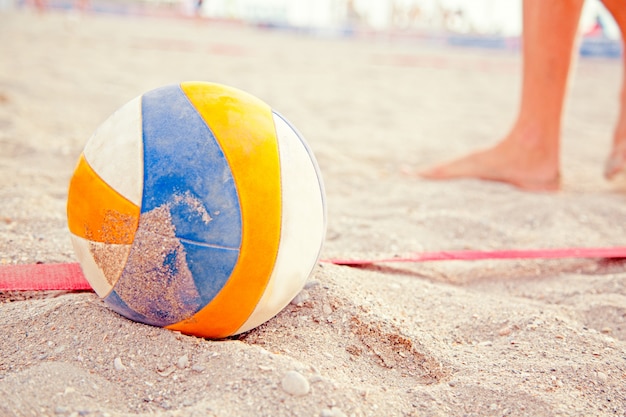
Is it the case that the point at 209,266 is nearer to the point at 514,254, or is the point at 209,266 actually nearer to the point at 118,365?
the point at 118,365

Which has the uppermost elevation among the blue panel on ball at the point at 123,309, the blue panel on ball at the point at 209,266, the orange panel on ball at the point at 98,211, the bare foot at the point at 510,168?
the orange panel on ball at the point at 98,211

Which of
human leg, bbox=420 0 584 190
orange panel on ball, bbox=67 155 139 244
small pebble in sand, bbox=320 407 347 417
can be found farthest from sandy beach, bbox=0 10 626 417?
orange panel on ball, bbox=67 155 139 244

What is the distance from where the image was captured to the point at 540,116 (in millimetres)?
3289

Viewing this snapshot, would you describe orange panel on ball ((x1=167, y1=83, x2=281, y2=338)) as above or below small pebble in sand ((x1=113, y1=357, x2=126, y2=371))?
above

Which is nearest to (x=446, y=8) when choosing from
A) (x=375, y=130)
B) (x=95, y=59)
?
(x=95, y=59)

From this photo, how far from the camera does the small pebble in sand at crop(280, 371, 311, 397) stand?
1.33 meters

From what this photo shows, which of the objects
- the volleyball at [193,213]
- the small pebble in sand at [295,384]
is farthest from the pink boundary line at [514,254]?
the small pebble in sand at [295,384]

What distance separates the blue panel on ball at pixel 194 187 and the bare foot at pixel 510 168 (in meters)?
2.28

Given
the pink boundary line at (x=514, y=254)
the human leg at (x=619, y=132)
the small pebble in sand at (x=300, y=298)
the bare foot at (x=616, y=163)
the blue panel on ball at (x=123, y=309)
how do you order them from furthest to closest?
the bare foot at (x=616, y=163) < the human leg at (x=619, y=132) < the pink boundary line at (x=514, y=254) < the small pebble in sand at (x=300, y=298) < the blue panel on ball at (x=123, y=309)

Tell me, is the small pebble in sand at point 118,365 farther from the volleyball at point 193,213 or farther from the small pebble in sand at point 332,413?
the small pebble in sand at point 332,413

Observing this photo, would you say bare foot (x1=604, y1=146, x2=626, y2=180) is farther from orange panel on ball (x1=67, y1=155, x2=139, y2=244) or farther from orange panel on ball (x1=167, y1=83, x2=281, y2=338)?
orange panel on ball (x1=67, y1=155, x2=139, y2=244)

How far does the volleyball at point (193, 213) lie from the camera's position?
1.42 m

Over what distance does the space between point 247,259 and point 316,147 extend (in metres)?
2.69

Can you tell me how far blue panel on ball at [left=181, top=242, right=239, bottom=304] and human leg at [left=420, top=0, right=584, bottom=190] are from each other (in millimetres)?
2298
